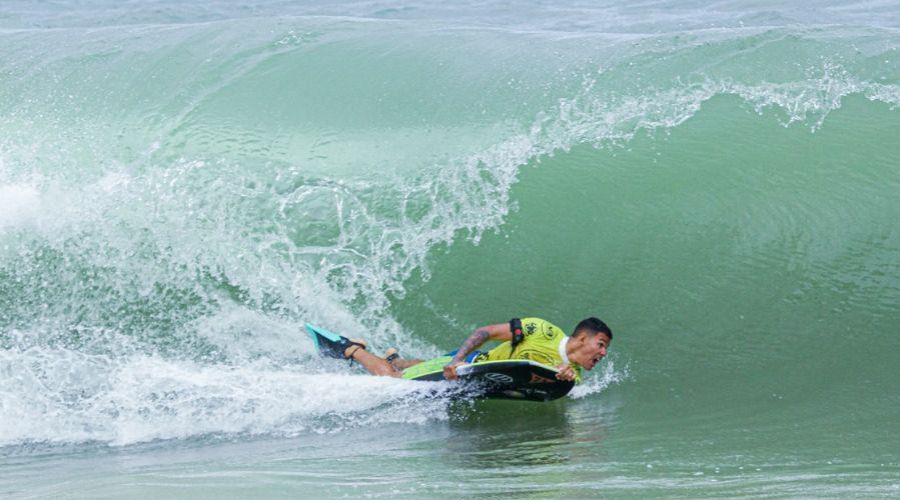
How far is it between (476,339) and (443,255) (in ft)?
5.34

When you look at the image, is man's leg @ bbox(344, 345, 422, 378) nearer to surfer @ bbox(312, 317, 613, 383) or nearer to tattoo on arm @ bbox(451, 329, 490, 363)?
surfer @ bbox(312, 317, 613, 383)

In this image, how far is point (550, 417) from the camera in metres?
5.18

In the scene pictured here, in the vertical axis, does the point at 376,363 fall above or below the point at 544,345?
below

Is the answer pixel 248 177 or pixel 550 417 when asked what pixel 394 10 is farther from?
pixel 550 417

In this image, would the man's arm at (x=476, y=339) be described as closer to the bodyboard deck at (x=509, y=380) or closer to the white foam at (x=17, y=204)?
the bodyboard deck at (x=509, y=380)

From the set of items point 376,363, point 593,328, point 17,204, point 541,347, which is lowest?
point 376,363

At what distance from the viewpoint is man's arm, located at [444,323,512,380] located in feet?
16.9

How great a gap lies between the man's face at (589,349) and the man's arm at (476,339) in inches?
14.3

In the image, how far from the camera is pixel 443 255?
22.1 feet

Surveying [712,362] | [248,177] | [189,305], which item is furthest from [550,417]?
[248,177]

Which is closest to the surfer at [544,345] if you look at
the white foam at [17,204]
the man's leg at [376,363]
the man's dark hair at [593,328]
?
the man's dark hair at [593,328]

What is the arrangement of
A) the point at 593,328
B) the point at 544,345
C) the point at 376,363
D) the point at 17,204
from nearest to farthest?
the point at 593,328, the point at 544,345, the point at 376,363, the point at 17,204

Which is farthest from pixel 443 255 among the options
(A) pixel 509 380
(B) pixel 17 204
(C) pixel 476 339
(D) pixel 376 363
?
(B) pixel 17 204

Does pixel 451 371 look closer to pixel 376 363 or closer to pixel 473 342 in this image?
pixel 473 342
